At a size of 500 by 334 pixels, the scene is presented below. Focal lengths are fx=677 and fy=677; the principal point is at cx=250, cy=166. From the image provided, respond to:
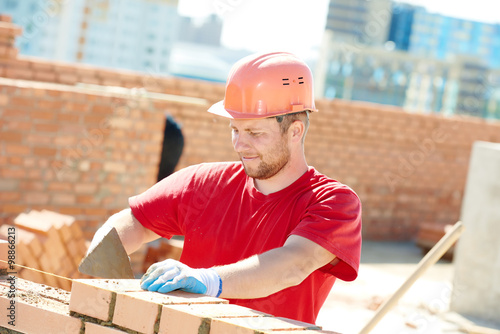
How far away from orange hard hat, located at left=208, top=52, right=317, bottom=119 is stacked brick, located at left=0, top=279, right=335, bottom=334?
2.39ft

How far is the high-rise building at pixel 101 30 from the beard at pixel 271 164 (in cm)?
1125

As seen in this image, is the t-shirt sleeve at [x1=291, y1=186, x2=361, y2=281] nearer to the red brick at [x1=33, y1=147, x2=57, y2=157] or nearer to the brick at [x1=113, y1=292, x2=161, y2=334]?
the brick at [x1=113, y1=292, x2=161, y2=334]

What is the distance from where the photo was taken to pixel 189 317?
179 cm

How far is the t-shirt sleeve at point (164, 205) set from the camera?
8.48 feet

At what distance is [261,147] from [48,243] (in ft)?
8.74

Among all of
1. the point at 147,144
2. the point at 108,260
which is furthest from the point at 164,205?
the point at 147,144

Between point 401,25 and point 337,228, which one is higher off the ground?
point 401,25

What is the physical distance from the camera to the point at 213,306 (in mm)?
1912

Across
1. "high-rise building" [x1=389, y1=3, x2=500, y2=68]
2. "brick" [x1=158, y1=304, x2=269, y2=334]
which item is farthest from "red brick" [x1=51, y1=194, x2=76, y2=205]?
"high-rise building" [x1=389, y1=3, x2=500, y2=68]

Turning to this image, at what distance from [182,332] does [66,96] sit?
4203mm

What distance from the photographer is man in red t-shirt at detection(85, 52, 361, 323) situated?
2.20 meters

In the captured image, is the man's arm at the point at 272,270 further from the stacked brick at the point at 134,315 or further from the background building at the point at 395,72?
the background building at the point at 395,72

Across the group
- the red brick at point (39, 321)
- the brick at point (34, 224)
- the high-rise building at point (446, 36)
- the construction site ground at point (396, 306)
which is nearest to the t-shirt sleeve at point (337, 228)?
the red brick at point (39, 321)

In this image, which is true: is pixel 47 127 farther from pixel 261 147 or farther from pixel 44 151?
pixel 261 147
